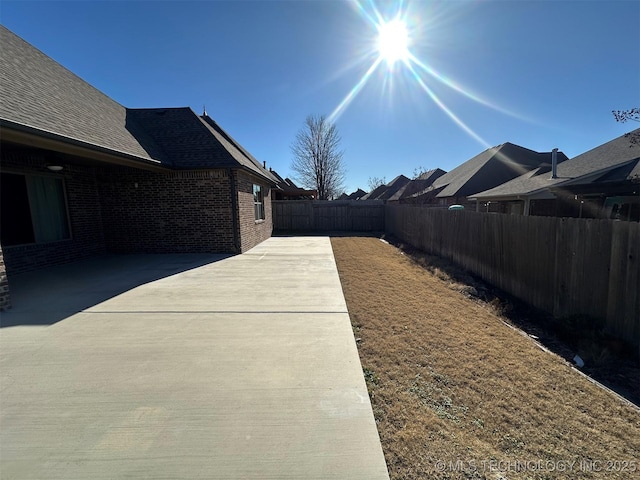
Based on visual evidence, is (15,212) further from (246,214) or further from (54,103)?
(246,214)

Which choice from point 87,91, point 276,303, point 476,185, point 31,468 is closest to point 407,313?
point 276,303

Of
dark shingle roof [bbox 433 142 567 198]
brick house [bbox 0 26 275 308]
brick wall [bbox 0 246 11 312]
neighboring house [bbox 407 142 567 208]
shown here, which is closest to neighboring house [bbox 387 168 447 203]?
neighboring house [bbox 407 142 567 208]

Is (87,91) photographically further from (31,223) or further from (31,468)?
(31,468)

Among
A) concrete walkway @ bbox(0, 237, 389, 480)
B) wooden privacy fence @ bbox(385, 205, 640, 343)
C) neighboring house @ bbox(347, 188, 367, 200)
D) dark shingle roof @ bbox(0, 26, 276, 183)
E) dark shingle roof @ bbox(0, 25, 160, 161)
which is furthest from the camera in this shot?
neighboring house @ bbox(347, 188, 367, 200)

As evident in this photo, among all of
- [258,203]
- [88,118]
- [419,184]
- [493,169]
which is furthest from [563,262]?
[419,184]

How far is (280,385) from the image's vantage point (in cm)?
248

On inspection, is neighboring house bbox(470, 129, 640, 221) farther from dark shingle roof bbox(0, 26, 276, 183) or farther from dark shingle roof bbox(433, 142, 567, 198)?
dark shingle roof bbox(0, 26, 276, 183)

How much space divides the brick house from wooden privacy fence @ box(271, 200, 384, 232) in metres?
7.17

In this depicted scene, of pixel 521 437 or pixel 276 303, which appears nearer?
pixel 521 437

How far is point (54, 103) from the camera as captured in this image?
5926 mm

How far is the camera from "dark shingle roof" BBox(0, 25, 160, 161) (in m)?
4.68

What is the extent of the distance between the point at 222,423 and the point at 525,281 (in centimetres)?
555

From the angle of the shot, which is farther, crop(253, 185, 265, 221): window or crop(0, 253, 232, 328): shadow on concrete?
crop(253, 185, 265, 221): window

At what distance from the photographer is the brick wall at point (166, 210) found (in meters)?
8.77
